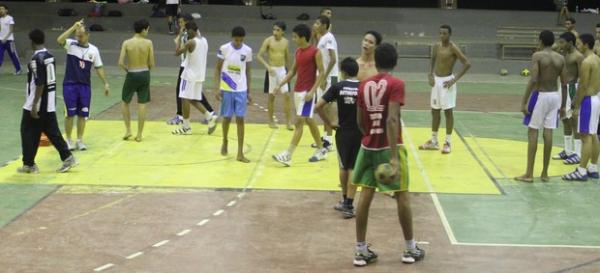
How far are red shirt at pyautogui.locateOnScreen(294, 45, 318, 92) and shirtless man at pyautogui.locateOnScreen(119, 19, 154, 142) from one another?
296 centimetres

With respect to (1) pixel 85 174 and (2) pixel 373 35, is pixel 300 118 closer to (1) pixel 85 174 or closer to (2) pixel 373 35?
(2) pixel 373 35

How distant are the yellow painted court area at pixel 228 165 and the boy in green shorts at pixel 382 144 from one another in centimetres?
311

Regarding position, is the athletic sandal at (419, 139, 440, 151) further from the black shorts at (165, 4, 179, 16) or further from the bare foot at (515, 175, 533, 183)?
the black shorts at (165, 4, 179, 16)

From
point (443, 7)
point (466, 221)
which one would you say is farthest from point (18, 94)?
point (443, 7)

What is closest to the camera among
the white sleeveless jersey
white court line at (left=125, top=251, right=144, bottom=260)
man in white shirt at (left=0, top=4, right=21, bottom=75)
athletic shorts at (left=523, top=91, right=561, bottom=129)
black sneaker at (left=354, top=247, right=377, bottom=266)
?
black sneaker at (left=354, top=247, right=377, bottom=266)

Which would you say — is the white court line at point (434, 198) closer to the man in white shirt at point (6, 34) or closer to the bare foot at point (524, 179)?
the bare foot at point (524, 179)

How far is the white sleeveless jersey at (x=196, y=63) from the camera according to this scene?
15.3 meters

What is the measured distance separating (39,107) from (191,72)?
3.78 m

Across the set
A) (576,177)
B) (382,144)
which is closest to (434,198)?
(576,177)

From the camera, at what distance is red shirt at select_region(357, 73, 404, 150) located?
8461 millimetres

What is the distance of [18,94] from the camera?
20.1m

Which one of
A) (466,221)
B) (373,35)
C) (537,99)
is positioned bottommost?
(466,221)

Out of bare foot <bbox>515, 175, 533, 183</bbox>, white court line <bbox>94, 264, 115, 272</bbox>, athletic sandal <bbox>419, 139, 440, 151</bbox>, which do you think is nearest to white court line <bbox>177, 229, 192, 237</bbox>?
white court line <bbox>94, 264, 115, 272</bbox>

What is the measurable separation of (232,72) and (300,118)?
126 centimetres
